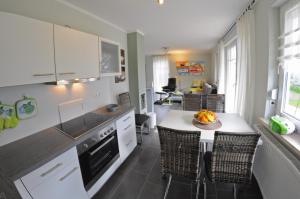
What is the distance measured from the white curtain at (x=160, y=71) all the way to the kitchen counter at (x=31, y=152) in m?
6.72

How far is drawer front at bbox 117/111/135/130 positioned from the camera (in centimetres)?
225

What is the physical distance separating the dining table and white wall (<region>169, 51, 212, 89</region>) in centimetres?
551

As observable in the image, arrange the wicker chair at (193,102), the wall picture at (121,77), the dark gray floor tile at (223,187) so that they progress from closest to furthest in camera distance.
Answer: the dark gray floor tile at (223,187), the wicker chair at (193,102), the wall picture at (121,77)

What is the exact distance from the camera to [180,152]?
1508 mm

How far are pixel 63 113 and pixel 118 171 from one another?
1159 mm

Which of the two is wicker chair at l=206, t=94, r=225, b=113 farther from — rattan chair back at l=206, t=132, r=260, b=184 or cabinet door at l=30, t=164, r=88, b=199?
cabinet door at l=30, t=164, r=88, b=199

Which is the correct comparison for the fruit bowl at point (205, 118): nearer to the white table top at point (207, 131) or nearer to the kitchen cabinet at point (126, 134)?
the white table top at point (207, 131)

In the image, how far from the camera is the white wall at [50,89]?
1.44 m

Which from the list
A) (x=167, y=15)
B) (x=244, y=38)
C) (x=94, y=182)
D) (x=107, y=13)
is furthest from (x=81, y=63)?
(x=244, y=38)

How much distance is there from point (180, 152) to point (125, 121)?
115 centimetres

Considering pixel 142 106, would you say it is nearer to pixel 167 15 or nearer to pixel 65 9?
pixel 167 15

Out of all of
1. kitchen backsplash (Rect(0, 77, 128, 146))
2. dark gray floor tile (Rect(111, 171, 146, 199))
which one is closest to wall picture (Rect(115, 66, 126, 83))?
kitchen backsplash (Rect(0, 77, 128, 146))

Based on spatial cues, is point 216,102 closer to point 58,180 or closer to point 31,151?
point 58,180

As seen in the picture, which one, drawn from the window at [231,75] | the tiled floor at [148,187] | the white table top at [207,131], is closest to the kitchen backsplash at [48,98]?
the tiled floor at [148,187]
